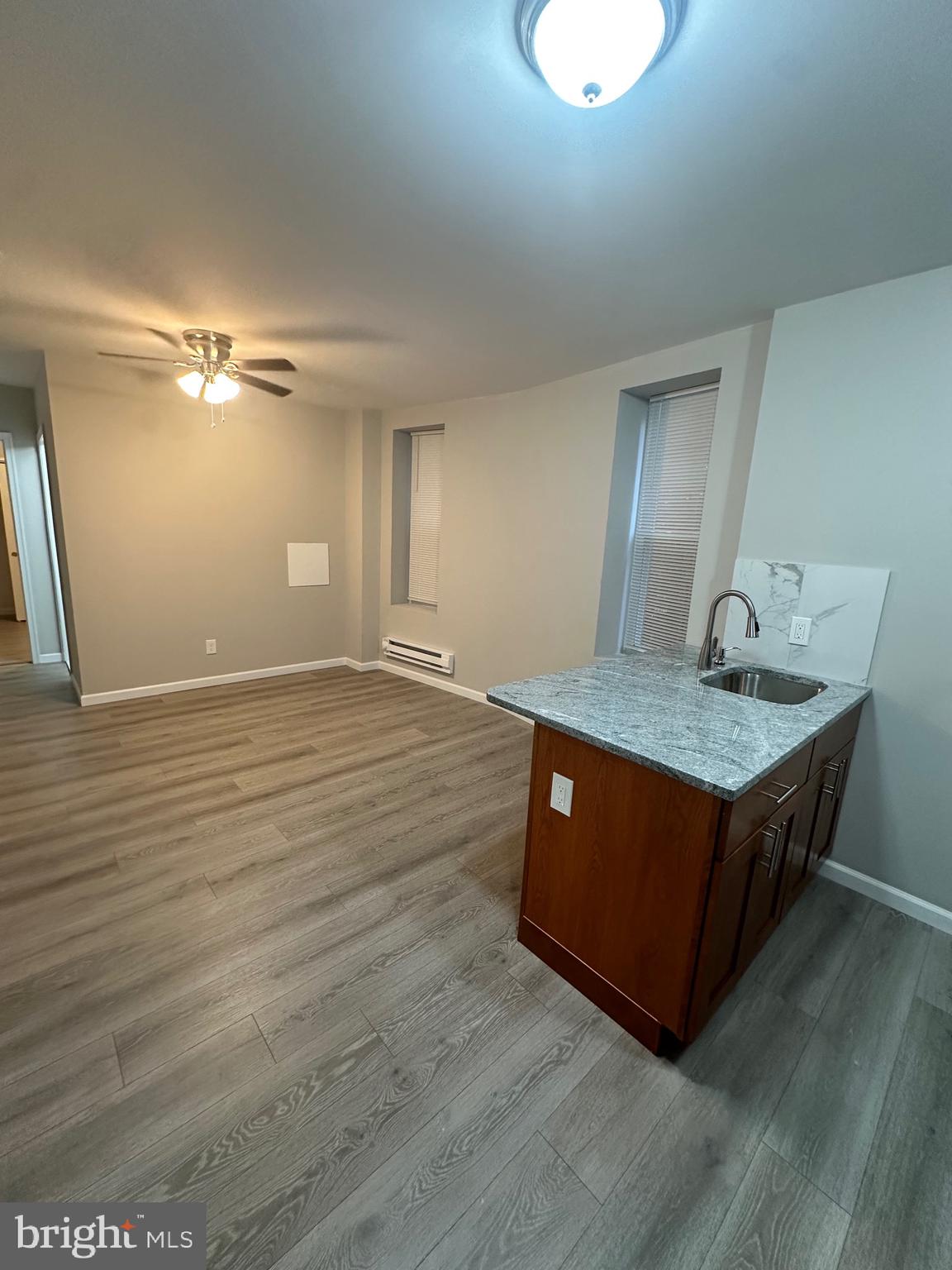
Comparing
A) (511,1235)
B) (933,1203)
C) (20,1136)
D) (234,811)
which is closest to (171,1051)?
(20,1136)

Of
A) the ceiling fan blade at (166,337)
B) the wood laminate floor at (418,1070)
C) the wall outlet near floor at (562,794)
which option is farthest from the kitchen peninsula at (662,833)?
the ceiling fan blade at (166,337)

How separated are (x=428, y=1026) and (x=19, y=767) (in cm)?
289

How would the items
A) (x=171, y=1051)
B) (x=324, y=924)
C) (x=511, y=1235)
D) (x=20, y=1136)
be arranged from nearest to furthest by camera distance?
(x=511, y=1235) < (x=20, y=1136) < (x=171, y=1051) < (x=324, y=924)

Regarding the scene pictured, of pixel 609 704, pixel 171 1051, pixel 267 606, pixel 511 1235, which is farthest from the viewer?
pixel 267 606

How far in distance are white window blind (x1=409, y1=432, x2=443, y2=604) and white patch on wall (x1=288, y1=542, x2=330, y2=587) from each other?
0.86 metres

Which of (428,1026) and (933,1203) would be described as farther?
(428,1026)

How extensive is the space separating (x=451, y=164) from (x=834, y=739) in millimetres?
2318

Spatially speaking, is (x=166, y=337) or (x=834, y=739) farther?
(x=166, y=337)

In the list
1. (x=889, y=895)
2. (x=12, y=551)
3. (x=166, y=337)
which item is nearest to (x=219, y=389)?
(x=166, y=337)

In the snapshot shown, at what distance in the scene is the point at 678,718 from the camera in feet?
5.20

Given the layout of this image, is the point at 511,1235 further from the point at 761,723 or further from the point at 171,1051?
the point at 761,723

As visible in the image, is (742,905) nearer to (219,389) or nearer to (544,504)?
(544,504)

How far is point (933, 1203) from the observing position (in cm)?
113

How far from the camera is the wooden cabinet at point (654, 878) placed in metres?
1.29
